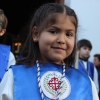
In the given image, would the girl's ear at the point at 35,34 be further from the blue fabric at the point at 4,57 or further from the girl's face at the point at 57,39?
the blue fabric at the point at 4,57

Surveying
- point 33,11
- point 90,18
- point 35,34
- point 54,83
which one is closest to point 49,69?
point 54,83

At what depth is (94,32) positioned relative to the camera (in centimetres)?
388

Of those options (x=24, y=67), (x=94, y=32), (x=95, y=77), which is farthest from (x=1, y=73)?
(x=94, y=32)

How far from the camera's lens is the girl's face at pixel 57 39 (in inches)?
48.5

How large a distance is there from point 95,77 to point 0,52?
1.70m

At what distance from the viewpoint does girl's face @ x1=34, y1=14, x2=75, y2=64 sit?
1231mm

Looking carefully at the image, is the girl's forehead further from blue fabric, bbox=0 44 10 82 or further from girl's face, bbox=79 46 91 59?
girl's face, bbox=79 46 91 59

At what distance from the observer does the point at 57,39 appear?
1.23 metres

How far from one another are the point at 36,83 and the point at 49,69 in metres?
0.10

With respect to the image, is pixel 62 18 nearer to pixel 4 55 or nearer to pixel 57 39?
pixel 57 39

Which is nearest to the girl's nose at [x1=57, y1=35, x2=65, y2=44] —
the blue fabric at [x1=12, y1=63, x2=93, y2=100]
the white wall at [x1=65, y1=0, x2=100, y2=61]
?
the blue fabric at [x1=12, y1=63, x2=93, y2=100]

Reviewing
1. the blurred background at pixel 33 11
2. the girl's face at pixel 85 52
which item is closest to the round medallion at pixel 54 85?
the blurred background at pixel 33 11

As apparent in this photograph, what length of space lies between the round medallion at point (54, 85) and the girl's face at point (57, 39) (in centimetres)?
8

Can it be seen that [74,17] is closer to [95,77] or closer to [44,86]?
[44,86]
